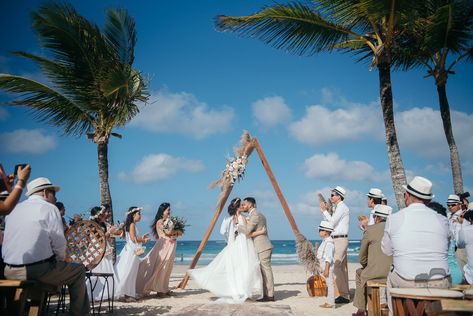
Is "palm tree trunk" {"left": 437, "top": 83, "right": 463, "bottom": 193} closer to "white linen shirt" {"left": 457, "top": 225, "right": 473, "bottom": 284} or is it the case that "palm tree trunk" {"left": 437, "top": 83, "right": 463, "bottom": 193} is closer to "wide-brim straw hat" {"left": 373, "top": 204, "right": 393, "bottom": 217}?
"white linen shirt" {"left": 457, "top": 225, "right": 473, "bottom": 284}

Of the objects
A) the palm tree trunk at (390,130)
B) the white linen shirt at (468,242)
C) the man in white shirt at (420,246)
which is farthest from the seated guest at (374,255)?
the palm tree trunk at (390,130)

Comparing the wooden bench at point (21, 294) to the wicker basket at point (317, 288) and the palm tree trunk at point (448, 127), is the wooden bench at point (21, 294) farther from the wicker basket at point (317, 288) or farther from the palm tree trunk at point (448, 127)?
the palm tree trunk at point (448, 127)

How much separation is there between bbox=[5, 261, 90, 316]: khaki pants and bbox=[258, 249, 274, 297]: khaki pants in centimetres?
432

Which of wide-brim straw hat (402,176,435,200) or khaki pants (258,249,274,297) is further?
khaki pants (258,249,274,297)

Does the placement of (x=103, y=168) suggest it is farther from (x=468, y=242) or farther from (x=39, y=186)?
(x=468, y=242)

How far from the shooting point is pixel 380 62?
9297 mm

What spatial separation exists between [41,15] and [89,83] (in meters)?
2.12

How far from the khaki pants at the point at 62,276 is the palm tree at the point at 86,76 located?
598 centimetres

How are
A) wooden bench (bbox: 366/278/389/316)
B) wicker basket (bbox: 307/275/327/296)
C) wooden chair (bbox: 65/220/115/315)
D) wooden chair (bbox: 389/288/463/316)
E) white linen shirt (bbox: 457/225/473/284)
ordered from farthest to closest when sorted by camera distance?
wicker basket (bbox: 307/275/327/296) < wooden chair (bbox: 65/220/115/315) < white linen shirt (bbox: 457/225/473/284) < wooden bench (bbox: 366/278/389/316) < wooden chair (bbox: 389/288/463/316)

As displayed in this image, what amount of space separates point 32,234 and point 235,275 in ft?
15.7

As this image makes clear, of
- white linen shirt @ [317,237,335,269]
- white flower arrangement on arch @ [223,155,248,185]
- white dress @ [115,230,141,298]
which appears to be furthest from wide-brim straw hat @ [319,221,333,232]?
white dress @ [115,230,141,298]

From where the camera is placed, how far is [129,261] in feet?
29.2

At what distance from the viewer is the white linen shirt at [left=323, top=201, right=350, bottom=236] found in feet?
28.3

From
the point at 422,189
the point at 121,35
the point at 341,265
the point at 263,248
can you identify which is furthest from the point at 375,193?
the point at 121,35
